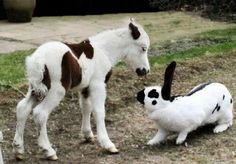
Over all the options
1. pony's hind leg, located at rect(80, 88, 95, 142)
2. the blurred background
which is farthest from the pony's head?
the blurred background

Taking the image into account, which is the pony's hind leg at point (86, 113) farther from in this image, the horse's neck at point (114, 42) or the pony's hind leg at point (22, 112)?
the pony's hind leg at point (22, 112)

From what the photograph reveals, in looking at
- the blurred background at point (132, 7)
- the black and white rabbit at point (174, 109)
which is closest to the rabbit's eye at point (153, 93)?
the black and white rabbit at point (174, 109)

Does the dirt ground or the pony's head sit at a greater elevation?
the pony's head

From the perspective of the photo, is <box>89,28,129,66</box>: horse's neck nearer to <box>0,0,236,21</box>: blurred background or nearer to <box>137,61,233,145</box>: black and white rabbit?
<box>137,61,233,145</box>: black and white rabbit

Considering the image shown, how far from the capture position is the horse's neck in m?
5.83

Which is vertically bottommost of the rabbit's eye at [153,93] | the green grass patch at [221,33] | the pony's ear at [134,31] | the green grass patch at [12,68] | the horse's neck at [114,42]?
the green grass patch at [221,33]

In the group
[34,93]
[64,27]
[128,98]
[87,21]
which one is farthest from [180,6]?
[34,93]

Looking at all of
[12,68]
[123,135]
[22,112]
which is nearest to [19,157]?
[22,112]

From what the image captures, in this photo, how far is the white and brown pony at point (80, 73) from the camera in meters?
5.34

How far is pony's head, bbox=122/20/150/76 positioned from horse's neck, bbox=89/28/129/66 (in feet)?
0.16

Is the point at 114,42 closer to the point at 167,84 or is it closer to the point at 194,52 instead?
the point at 167,84

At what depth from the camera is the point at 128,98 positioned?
764 cm

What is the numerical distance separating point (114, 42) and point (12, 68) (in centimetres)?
311

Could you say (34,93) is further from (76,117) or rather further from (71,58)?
(76,117)
